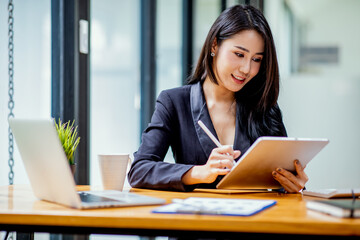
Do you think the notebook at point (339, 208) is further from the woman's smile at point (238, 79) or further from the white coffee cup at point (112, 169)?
the woman's smile at point (238, 79)

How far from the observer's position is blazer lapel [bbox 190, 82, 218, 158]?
6.12ft

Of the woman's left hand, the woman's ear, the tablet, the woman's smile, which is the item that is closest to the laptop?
the tablet

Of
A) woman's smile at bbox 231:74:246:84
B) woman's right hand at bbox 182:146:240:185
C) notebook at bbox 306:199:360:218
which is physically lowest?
notebook at bbox 306:199:360:218

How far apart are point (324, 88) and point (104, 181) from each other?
2587 millimetres

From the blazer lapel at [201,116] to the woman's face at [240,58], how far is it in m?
0.12

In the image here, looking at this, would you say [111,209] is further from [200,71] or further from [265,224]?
[200,71]

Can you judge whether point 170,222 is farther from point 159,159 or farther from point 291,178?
point 159,159

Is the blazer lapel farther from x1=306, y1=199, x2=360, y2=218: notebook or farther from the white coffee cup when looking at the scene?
x1=306, y1=199, x2=360, y2=218: notebook

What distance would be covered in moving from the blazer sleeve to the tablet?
0.15 metres

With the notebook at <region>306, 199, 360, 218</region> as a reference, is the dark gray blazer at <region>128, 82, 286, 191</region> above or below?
above

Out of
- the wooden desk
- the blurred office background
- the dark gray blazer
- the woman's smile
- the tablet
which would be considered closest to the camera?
the wooden desk

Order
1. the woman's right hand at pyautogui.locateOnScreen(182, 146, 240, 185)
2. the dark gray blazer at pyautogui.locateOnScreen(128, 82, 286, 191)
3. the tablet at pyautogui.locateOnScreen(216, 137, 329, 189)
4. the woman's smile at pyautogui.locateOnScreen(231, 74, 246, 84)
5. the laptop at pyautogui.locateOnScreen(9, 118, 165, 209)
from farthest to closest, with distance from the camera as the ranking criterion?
the woman's smile at pyautogui.locateOnScreen(231, 74, 246, 84) → the dark gray blazer at pyautogui.locateOnScreen(128, 82, 286, 191) → the woman's right hand at pyautogui.locateOnScreen(182, 146, 240, 185) → the tablet at pyautogui.locateOnScreen(216, 137, 329, 189) → the laptop at pyautogui.locateOnScreen(9, 118, 165, 209)

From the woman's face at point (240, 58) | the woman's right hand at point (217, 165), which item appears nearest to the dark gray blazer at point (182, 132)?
the woman's face at point (240, 58)

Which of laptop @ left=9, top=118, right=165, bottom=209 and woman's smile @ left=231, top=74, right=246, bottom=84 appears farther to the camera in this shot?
woman's smile @ left=231, top=74, right=246, bottom=84
